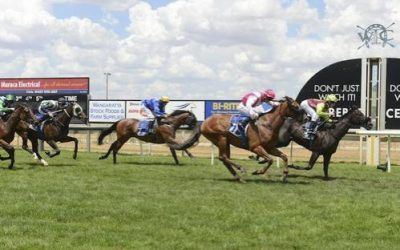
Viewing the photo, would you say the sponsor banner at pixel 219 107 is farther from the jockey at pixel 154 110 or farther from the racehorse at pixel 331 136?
the racehorse at pixel 331 136

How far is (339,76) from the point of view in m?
21.7

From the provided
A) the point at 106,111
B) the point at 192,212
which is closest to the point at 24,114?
the point at 192,212

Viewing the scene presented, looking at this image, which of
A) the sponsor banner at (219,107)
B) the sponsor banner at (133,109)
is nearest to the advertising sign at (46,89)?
the sponsor banner at (133,109)

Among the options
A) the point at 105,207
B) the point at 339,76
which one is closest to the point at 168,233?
the point at 105,207

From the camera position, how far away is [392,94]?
21250 millimetres

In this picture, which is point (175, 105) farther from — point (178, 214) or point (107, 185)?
point (178, 214)

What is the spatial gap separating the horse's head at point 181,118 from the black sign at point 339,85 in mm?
6253

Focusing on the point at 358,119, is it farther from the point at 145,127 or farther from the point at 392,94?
the point at 392,94

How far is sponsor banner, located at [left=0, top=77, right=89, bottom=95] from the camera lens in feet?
112

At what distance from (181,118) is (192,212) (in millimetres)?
8438

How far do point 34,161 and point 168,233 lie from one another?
1087 centimetres

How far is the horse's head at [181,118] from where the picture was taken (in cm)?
1691

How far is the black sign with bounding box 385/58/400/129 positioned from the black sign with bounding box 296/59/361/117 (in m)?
0.95

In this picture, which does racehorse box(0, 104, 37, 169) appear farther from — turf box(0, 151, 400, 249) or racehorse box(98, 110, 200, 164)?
racehorse box(98, 110, 200, 164)
